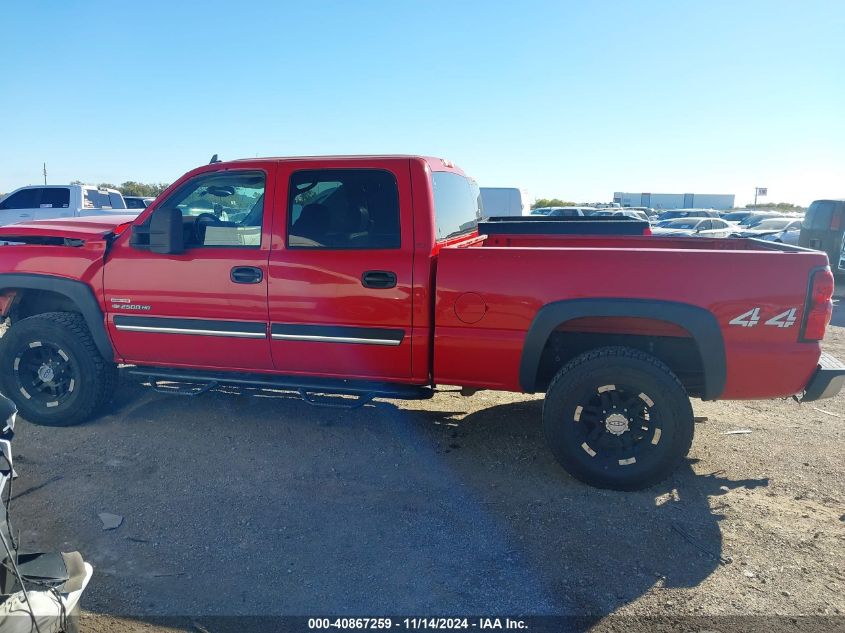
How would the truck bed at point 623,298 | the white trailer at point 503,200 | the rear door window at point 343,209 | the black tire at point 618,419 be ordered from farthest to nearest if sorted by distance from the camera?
the white trailer at point 503,200
the rear door window at point 343,209
the black tire at point 618,419
the truck bed at point 623,298

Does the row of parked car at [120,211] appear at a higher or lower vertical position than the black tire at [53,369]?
higher

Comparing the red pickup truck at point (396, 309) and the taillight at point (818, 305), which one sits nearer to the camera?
the taillight at point (818, 305)

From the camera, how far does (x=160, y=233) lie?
437 cm

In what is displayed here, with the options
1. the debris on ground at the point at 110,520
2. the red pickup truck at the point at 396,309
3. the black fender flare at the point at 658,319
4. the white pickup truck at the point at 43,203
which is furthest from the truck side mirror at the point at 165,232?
the white pickup truck at the point at 43,203

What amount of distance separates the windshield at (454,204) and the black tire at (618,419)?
1.37 metres

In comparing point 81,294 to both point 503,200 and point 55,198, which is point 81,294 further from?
point 503,200

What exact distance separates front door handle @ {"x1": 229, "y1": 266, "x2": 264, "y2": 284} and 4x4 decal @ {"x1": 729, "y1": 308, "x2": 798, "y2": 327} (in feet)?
9.87

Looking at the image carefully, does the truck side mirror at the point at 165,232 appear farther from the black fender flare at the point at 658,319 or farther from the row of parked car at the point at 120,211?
the row of parked car at the point at 120,211

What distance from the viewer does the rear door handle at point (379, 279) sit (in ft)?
13.4

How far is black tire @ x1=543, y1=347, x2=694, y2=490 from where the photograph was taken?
3.75m

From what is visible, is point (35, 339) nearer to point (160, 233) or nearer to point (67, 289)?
point (67, 289)

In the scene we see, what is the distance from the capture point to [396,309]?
13.4 feet

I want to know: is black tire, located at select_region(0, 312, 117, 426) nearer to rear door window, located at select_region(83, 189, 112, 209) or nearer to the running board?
the running board

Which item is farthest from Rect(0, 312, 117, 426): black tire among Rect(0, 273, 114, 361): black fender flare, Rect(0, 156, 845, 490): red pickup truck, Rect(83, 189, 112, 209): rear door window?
Rect(83, 189, 112, 209): rear door window
